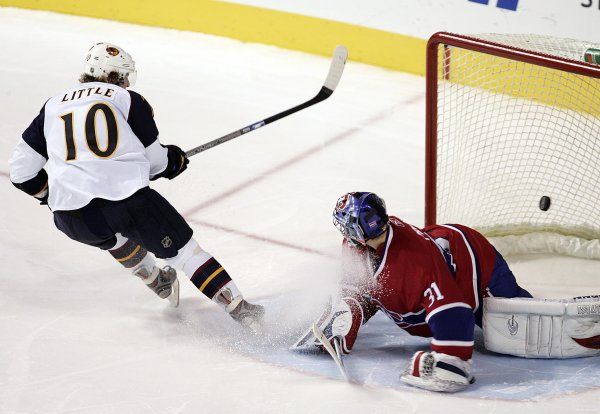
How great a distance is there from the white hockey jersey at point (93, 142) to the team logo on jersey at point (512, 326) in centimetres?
116

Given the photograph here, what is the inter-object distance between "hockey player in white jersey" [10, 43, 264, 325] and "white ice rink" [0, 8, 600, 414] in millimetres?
277

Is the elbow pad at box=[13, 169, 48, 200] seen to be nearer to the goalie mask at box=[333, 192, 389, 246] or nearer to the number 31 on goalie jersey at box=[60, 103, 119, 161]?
the number 31 on goalie jersey at box=[60, 103, 119, 161]

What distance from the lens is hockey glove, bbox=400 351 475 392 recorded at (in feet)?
9.34

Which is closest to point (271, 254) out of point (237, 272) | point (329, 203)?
point (237, 272)

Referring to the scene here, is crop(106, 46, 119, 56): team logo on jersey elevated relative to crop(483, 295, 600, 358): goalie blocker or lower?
elevated

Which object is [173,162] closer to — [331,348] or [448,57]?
[331,348]

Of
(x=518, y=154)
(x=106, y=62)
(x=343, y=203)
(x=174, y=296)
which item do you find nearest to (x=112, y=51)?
(x=106, y=62)

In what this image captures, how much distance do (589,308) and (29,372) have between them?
1.65m

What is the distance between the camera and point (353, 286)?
3.08m

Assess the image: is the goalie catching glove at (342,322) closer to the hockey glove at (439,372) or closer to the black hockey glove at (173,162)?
the hockey glove at (439,372)

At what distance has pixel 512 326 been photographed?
305 centimetres

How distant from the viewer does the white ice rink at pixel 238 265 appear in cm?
293

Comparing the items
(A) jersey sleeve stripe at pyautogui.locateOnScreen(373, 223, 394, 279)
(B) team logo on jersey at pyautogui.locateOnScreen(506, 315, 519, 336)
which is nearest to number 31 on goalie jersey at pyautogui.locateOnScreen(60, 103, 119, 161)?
(A) jersey sleeve stripe at pyautogui.locateOnScreen(373, 223, 394, 279)

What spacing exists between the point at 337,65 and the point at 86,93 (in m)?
1.37
